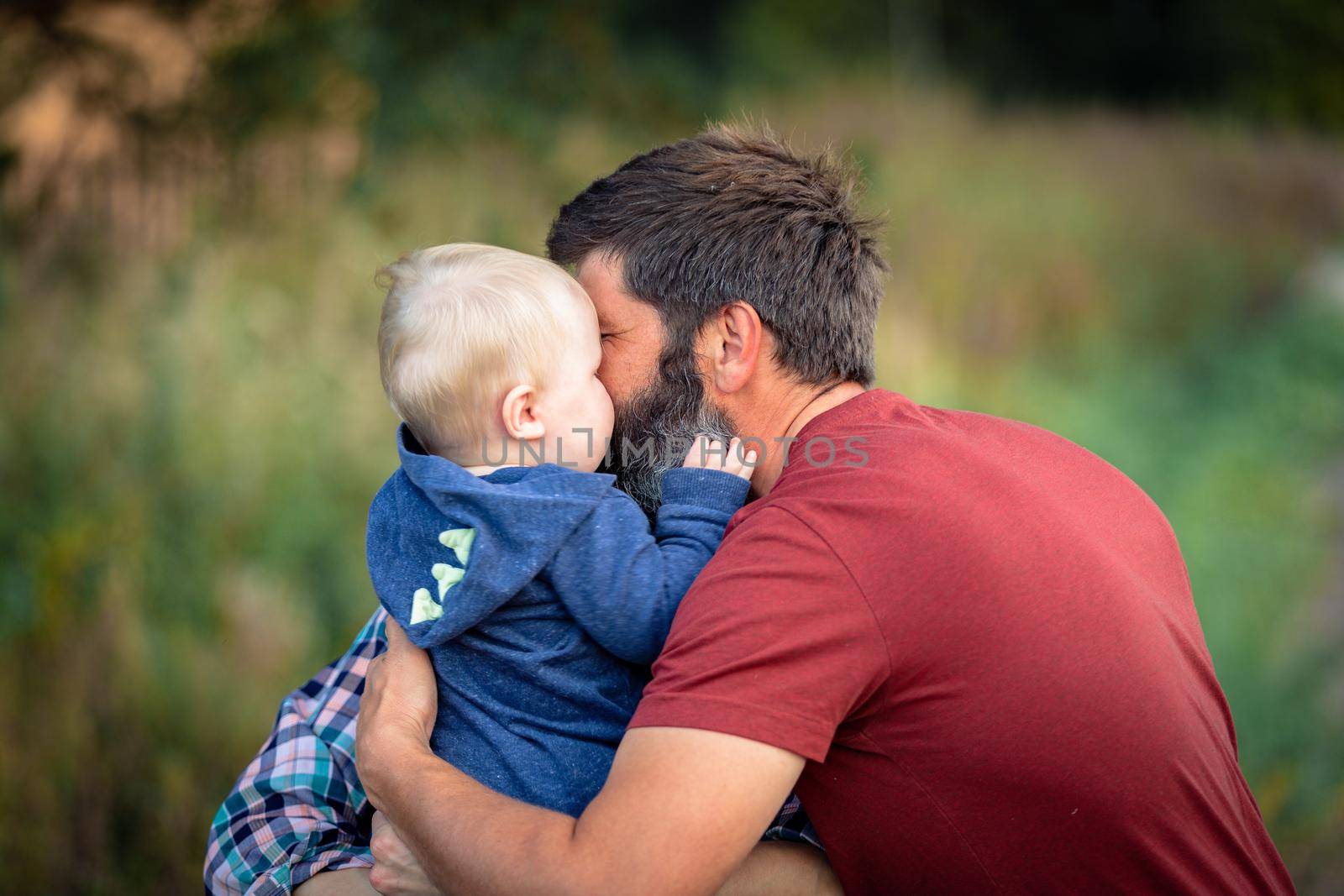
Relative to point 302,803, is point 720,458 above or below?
above

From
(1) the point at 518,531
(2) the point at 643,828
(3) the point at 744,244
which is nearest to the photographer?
(2) the point at 643,828

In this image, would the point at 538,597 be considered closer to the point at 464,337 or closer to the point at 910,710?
the point at 464,337

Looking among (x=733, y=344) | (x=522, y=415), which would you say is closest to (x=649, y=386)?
(x=733, y=344)

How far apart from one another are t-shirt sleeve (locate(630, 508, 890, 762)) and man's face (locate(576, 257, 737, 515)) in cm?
58

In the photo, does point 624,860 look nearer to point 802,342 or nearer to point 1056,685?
point 1056,685

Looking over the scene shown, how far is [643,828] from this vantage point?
4.34ft

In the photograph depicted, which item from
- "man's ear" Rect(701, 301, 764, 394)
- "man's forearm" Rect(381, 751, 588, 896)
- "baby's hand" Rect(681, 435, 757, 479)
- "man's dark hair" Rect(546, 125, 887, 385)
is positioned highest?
"man's dark hair" Rect(546, 125, 887, 385)

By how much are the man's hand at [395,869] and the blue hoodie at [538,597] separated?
0.15 meters

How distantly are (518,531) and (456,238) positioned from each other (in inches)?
127

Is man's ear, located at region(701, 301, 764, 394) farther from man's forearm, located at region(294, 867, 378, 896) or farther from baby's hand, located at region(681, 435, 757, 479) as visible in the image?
man's forearm, located at region(294, 867, 378, 896)

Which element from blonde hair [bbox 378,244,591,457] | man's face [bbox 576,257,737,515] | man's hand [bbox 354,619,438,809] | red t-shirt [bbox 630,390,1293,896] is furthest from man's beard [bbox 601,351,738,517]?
man's hand [bbox 354,619,438,809]

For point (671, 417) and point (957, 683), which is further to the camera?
point (671, 417)

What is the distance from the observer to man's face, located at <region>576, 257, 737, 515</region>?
6.54ft

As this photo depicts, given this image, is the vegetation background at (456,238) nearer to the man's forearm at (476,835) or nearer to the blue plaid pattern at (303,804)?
the blue plaid pattern at (303,804)
